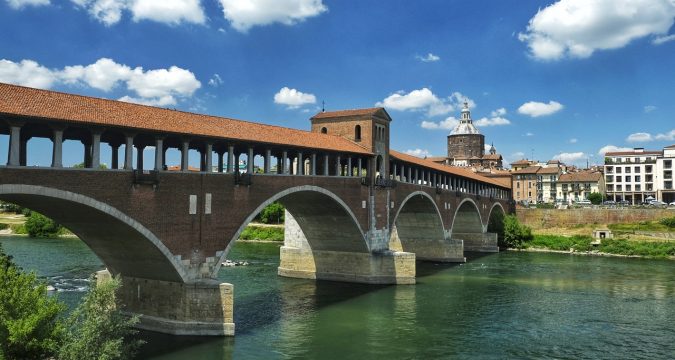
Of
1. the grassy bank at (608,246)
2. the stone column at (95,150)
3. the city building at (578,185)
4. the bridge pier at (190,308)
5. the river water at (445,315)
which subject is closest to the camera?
the stone column at (95,150)

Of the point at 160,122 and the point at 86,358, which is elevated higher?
the point at 160,122

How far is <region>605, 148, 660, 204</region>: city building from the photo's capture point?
328 feet

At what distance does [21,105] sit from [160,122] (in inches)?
248

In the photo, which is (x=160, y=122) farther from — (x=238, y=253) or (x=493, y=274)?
(x=238, y=253)

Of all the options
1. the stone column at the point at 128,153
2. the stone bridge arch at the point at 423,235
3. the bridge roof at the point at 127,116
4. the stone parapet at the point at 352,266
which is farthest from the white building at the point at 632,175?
the stone column at the point at 128,153

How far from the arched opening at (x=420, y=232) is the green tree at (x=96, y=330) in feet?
136

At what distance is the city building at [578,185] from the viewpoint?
4176 inches

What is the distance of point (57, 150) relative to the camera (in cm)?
2098

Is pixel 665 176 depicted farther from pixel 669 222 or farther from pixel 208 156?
pixel 208 156

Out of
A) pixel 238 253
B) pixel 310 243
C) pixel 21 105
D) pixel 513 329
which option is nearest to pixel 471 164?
pixel 238 253

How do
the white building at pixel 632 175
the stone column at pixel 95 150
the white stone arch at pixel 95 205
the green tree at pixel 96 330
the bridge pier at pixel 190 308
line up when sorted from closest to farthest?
the green tree at pixel 96 330 < the white stone arch at pixel 95 205 < the stone column at pixel 95 150 < the bridge pier at pixel 190 308 < the white building at pixel 632 175

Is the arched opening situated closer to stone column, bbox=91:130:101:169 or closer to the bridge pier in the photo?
the bridge pier

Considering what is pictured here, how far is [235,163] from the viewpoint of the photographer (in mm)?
30891

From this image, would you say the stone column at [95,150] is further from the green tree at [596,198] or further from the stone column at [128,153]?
the green tree at [596,198]
